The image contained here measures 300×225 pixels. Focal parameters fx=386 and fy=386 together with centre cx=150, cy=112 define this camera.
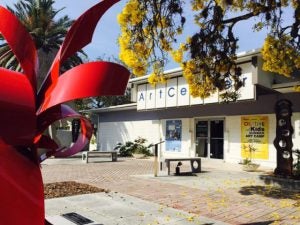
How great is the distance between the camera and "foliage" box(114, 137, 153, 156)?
24.9 metres

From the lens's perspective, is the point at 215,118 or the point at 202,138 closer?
the point at 215,118

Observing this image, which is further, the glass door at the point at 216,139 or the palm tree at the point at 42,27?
the palm tree at the point at 42,27

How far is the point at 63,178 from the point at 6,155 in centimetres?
1002

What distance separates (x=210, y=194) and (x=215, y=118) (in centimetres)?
1069

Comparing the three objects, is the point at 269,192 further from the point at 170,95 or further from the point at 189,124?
the point at 189,124

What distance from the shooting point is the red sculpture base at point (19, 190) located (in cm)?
350

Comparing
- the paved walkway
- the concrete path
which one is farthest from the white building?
the concrete path

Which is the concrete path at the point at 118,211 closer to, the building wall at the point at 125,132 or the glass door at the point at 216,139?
the glass door at the point at 216,139

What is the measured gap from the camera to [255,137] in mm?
18484

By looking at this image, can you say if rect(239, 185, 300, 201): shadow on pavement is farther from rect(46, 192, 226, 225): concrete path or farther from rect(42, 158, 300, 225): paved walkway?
rect(46, 192, 226, 225): concrete path

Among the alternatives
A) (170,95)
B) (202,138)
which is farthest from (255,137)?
(170,95)

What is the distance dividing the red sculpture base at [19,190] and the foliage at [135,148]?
828 inches

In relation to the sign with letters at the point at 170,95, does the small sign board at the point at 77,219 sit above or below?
below

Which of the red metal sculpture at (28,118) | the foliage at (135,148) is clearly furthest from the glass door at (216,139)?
the red metal sculpture at (28,118)
